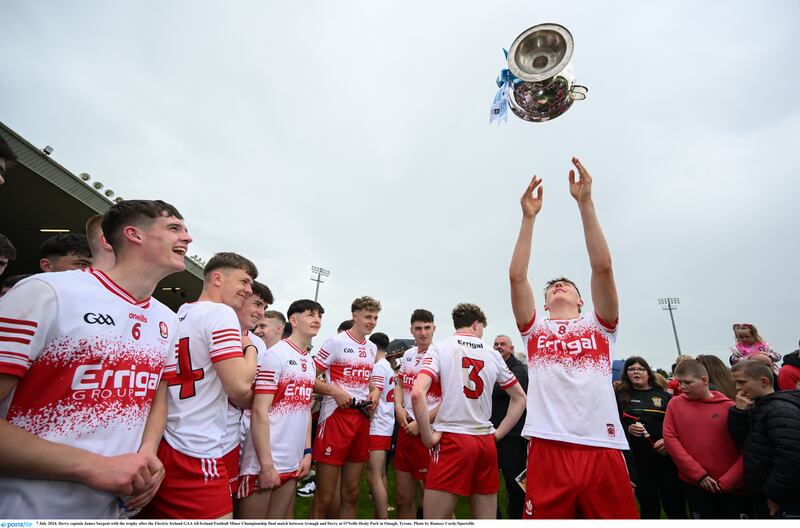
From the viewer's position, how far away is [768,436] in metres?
3.53

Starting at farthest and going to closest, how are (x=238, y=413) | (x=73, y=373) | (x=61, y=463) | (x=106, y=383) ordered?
1. (x=238, y=413)
2. (x=106, y=383)
3. (x=73, y=373)
4. (x=61, y=463)

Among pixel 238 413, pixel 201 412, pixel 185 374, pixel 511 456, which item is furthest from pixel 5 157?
pixel 511 456

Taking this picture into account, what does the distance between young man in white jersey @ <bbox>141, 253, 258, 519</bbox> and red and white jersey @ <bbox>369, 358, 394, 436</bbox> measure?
341 centimetres

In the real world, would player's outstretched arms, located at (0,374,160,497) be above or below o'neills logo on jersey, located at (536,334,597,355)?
below

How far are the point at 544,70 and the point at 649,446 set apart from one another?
199 inches

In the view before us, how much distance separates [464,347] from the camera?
14.0 ft

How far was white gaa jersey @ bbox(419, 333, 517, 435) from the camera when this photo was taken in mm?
3986

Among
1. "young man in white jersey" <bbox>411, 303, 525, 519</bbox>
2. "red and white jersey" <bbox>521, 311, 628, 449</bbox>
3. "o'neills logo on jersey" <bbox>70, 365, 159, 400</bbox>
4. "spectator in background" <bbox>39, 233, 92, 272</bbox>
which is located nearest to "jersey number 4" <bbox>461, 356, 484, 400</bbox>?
"young man in white jersey" <bbox>411, 303, 525, 519</bbox>

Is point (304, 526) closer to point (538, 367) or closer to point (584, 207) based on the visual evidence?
point (538, 367)

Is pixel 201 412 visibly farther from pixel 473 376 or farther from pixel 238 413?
pixel 473 376

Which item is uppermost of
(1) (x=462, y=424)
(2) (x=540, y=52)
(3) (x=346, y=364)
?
(2) (x=540, y=52)

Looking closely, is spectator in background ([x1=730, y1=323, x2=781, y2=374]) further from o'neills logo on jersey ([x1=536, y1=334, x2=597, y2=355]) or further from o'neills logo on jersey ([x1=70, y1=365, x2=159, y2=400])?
o'neills logo on jersey ([x1=70, y1=365, x2=159, y2=400])

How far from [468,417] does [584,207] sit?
7.68 feet

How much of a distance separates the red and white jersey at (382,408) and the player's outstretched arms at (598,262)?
3924 mm
